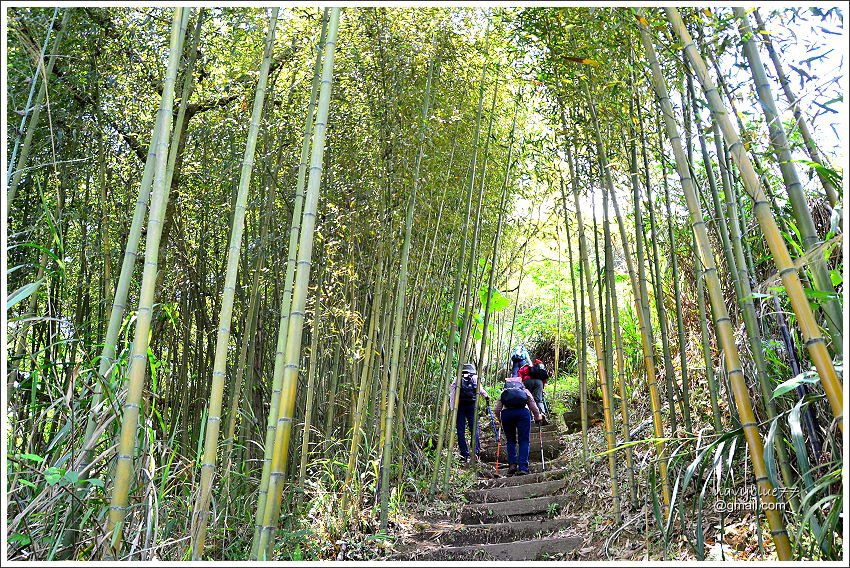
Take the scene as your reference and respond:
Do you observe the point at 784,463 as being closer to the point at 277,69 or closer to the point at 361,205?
the point at 361,205

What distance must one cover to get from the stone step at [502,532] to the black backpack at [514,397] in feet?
4.09

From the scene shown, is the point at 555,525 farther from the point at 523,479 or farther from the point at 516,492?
the point at 523,479

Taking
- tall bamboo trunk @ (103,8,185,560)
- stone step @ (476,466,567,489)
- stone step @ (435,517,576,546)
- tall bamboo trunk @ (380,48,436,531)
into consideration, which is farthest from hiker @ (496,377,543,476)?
tall bamboo trunk @ (103,8,185,560)

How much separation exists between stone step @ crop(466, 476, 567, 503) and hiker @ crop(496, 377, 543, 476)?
1.20 ft

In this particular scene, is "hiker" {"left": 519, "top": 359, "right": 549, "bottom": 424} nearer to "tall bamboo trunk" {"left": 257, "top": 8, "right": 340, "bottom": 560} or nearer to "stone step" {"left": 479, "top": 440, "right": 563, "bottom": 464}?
"stone step" {"left": 479, "top": 440, "right": 563, "bottom": 464}

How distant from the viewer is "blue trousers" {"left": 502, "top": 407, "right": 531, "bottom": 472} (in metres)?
5.52

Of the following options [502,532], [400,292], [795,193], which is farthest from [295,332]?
[502,532]

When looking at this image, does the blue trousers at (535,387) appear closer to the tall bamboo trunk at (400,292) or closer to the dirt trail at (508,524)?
the dirt trail at (508,524)

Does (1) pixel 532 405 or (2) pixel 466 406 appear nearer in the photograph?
(1) pixel 532 405

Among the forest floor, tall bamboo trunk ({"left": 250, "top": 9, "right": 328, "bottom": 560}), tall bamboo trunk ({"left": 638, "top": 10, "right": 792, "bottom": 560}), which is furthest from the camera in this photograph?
the forest floor

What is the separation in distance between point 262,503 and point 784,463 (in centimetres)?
145

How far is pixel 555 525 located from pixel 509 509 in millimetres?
579

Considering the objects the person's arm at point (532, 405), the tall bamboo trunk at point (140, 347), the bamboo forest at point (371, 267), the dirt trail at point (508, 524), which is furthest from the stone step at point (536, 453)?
the tall bamboo trunk at point (140, 347)

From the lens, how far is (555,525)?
422 centimetres
